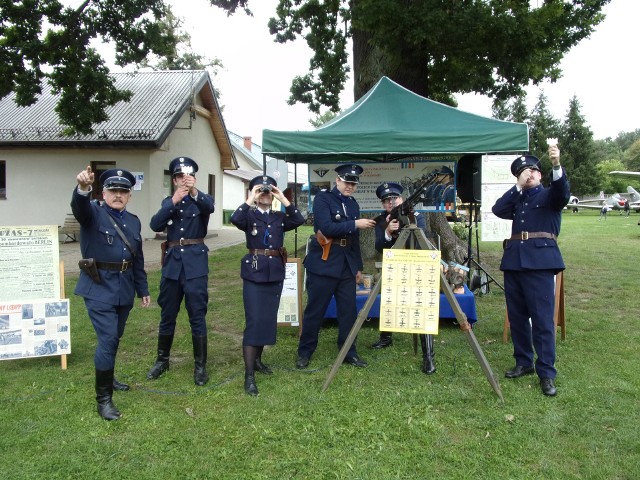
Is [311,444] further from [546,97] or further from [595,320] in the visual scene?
[546,97]

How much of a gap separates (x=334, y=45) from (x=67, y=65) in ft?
20.5

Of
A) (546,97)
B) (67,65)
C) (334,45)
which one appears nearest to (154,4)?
(67,65)

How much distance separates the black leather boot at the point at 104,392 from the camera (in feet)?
12.5

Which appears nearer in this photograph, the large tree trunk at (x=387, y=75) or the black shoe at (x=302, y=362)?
the black shoe at (x=302, y=362)

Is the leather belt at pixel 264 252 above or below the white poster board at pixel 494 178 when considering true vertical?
below

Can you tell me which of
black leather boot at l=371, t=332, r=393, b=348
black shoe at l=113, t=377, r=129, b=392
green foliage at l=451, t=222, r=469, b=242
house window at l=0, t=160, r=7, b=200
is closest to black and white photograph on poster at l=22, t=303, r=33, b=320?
black shoe at l=113, t=377, r=129, b=392

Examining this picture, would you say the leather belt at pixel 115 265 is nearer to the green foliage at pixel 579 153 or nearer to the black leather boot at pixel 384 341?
the black leather boot at pixel 384 341

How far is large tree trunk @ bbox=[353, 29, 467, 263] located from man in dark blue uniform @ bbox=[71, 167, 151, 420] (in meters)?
5.64

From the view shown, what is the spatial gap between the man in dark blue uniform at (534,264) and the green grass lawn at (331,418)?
10.9 inches

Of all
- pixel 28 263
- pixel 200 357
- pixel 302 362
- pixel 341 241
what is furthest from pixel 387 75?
pixel 28 263

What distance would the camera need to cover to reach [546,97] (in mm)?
44344

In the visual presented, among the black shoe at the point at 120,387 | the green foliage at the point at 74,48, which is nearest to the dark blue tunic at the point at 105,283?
the black shoe at the point at 120,387

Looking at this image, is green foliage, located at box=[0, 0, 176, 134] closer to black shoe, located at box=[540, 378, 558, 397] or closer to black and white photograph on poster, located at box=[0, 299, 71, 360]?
black and white photograph on poster, located at box=[0, 299, 71, 360]

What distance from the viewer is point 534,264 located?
170 inches
